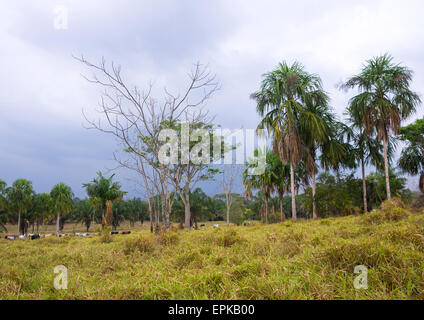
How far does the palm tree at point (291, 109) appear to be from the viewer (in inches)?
600

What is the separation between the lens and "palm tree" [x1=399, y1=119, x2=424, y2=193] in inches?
776

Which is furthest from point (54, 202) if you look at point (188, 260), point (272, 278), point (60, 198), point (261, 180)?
point (272, 278)

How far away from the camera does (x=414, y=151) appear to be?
2003 cm

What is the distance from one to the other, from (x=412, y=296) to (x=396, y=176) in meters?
23.9

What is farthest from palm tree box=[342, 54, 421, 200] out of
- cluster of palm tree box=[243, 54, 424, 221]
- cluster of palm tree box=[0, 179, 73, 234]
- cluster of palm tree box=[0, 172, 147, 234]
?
cluster of palm tree box=[0, 179, 73, 234]

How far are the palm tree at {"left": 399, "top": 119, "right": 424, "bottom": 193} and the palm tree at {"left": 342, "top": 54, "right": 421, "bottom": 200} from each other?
18.8ft

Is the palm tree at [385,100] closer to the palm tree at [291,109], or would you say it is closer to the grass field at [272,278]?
the palm tree at [291,109]

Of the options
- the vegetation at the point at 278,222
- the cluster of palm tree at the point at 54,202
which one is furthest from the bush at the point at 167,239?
the cluster of palm tree at the point at 54,202

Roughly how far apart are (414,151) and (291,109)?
40.7 feet

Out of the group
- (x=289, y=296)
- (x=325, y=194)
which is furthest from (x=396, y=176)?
(x=289, y=296)

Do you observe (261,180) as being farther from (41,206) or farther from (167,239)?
(41,206)

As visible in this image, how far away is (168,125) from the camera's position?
10.2 metres

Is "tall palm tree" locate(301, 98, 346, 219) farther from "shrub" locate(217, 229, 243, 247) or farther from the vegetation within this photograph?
"shrub" locate(217, 229, 243, 247)

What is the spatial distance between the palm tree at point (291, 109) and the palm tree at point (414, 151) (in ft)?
28.2
